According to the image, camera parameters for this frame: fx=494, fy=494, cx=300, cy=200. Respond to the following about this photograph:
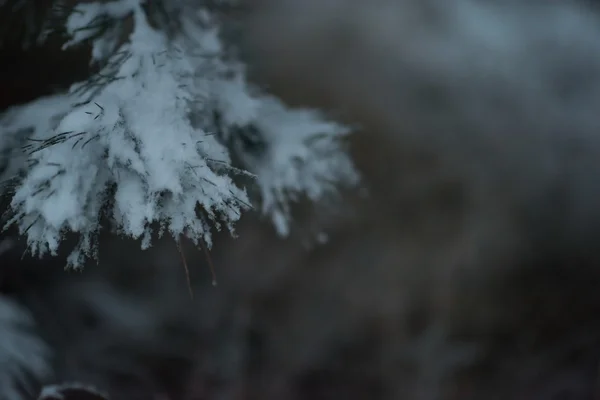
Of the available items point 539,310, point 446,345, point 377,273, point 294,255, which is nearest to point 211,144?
point 294,255

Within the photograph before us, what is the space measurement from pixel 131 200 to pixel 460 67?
107 inches

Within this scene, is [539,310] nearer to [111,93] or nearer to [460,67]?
[460,67]

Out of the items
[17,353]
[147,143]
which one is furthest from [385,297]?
[147,143]

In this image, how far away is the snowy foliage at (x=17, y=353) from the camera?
1938 mm

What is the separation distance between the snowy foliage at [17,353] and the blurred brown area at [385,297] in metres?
1.01

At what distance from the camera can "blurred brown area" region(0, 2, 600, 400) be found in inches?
129

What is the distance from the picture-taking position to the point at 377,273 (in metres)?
3.50

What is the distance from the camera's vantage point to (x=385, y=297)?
3533 mm

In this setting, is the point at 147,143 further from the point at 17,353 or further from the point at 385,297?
the point at 385,297

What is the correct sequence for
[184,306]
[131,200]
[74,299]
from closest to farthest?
[131,200] < [74,299] < [184,306]

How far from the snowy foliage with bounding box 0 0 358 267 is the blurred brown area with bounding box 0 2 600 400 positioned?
1364 mm

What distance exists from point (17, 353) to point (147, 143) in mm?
1356

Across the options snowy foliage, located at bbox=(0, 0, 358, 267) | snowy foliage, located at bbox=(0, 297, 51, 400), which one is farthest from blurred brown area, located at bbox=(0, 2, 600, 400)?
snowy foliage, located at bbox=(0, 0, 358, 267)

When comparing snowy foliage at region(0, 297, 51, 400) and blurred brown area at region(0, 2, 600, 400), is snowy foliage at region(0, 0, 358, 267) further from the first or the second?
blurred brown area at region(0, 2, 600, 400)
